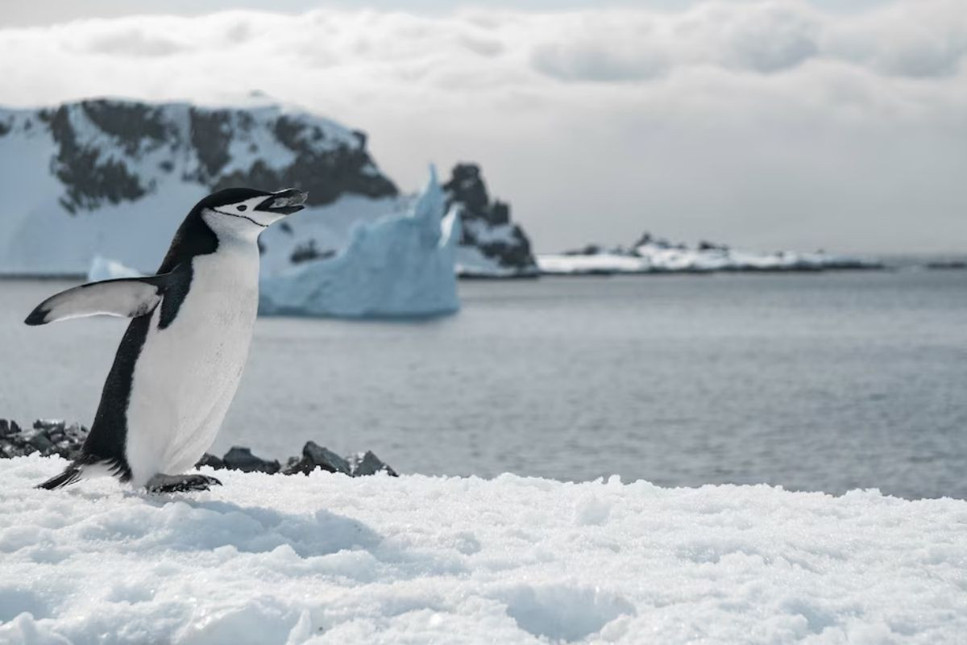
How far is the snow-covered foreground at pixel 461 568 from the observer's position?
4.02 meters

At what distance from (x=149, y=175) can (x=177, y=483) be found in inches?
6895

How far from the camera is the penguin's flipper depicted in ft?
17.7

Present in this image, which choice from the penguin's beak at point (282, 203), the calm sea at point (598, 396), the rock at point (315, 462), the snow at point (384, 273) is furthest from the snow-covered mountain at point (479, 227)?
the penguin's beak at point (282, 203)

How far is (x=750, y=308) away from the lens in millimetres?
84312

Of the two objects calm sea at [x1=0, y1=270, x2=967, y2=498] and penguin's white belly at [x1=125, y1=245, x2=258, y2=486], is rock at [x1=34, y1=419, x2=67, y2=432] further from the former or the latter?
calm sea at [x1=0, y1=270, x2=967, y2=498]

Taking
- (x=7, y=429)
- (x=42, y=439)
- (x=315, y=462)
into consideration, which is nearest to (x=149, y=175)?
(x=7, y=429)

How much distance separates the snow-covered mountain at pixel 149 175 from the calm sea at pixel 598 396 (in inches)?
3373

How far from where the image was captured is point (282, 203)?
571cm

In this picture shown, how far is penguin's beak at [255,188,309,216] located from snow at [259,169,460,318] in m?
41.3

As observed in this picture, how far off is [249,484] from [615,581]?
232cm

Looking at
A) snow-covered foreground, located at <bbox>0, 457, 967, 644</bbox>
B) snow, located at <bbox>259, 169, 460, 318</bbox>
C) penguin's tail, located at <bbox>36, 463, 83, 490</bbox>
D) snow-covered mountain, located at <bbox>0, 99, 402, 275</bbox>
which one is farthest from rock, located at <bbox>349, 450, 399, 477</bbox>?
snow-covered mountain, located at <bbox>0, 99, 402, 275</bbox>

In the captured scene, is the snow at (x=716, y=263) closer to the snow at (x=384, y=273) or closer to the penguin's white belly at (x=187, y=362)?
the snow at (x=384, y=273)

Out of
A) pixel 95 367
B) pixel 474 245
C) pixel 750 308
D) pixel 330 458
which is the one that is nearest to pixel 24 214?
pixel 474 245

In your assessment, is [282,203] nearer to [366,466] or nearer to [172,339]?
[172,339]
